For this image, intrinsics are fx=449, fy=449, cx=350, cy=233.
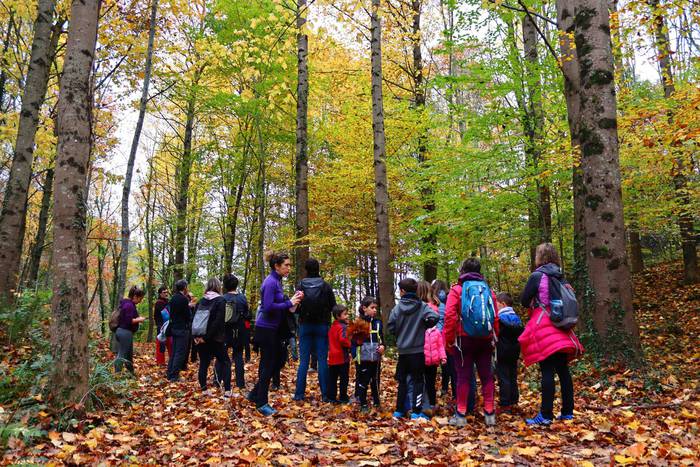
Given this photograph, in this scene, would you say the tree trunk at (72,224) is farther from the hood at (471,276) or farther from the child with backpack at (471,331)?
the hood at (471,276)

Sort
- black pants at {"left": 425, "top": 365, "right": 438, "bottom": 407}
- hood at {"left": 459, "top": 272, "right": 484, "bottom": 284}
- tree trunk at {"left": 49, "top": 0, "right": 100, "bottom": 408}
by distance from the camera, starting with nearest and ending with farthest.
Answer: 1. tree trunk at {"left": 49, "top": 0, "right": 100, "bottom": 408}
2. hood at {"left": 459, "top": 272, "right": 484, "bottom": 284}
3. black pants at {"left": 425, "top": 365, "right": 438, "bottom": 407}

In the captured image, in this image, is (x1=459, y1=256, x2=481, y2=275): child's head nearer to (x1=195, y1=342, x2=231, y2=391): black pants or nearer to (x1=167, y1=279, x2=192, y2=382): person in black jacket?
(x1=195, y1=342, x2=231, y2=391): black pants

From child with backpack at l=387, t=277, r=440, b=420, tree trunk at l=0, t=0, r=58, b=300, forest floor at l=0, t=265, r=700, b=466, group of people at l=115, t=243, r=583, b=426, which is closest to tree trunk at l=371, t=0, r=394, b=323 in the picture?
group of people at l=115, t=243, r=583, b=426

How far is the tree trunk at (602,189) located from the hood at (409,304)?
9.68 feet

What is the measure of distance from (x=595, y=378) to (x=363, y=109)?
1247 cm

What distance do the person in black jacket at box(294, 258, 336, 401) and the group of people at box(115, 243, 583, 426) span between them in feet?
0.05

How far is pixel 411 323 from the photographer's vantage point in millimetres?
5789

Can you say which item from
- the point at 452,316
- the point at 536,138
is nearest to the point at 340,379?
the point at 452,316

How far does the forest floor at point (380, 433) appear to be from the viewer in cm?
399

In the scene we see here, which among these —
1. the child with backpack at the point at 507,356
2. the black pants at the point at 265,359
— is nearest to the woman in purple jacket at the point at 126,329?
the black pants at the point at 265,359

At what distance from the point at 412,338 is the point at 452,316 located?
61 cm

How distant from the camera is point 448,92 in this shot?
11469mm

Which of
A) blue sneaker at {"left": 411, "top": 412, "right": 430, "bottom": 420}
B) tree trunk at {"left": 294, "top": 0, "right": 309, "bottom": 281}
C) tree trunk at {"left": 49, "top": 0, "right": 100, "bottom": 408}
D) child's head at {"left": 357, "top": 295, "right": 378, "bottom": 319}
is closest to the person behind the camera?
tree trunk at {"left": 49, "top": 0, "right": 100, "bottom": 408}

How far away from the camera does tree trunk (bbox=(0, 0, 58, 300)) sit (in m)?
9.14
